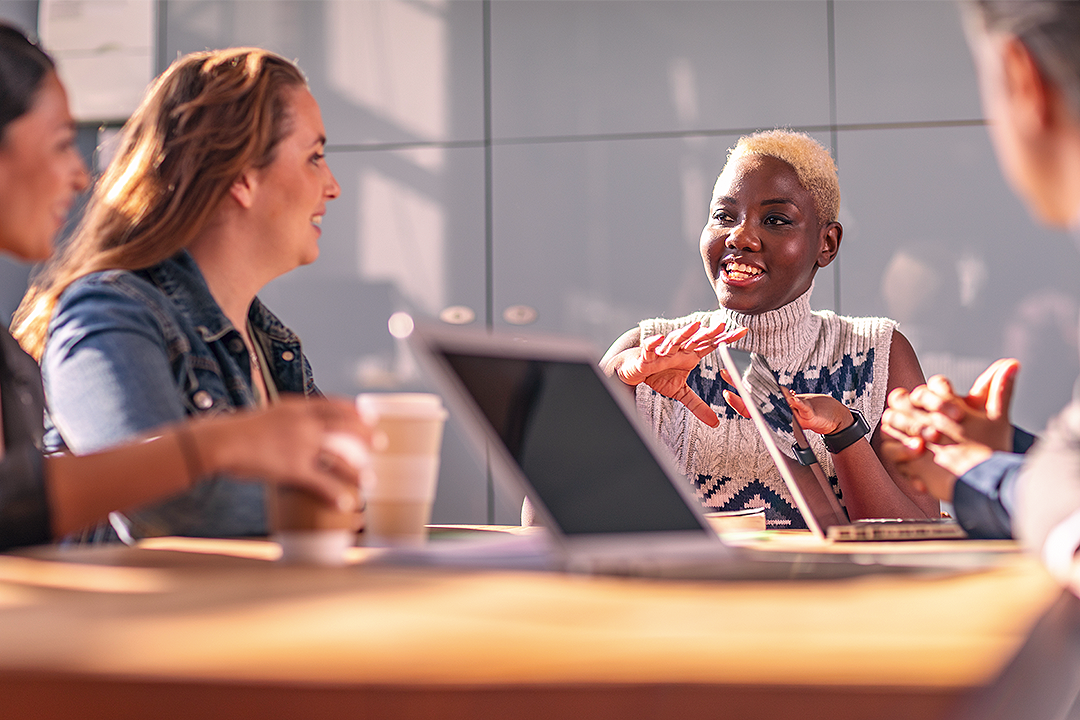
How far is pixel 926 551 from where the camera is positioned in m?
0.81

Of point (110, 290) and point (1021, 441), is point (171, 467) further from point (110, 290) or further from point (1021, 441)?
point (1021, 441)

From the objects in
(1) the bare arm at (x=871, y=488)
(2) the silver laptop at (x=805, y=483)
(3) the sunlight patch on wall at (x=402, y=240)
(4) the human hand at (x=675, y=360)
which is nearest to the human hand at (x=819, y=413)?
(2) the silver laptop at (x=805, y=483)

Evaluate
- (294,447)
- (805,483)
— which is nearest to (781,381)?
(805,483)

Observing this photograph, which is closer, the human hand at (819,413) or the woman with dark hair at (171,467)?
the woman with dark hair at (171,467)

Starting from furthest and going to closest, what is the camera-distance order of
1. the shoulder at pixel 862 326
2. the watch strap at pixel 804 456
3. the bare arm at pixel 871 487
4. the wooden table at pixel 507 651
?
the shoulder at pixel 862 326, the bare arm at pixel 871 487, the watch strap at pixel 804 456, the wooden table at pixel 507 651

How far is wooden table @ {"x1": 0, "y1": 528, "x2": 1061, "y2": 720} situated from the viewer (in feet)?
1.20

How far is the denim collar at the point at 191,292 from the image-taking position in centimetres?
132

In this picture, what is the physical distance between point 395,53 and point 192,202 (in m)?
2.28

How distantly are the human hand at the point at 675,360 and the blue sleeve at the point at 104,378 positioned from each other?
2.43 feet

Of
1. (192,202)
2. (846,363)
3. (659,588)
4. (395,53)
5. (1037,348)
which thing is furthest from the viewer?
(395,53)

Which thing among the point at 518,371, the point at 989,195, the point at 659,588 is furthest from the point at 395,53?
the point at 659,588

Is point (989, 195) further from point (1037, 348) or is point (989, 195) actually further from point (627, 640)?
point (627, 640)

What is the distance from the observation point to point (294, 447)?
0.69 m

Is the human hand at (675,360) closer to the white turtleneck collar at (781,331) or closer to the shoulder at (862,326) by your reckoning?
the white turtleneck collar at (781,331)
